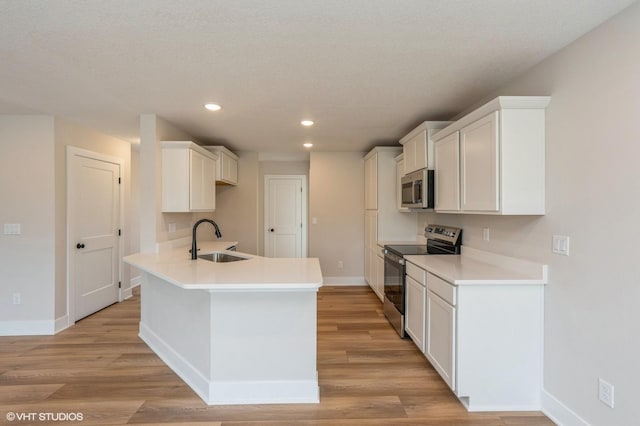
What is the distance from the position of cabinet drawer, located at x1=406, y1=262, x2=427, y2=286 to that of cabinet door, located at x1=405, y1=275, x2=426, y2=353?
1.4 inches

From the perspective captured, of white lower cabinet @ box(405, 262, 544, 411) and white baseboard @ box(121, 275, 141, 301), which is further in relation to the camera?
white baseboard @ box(121, 275, 141, 301)

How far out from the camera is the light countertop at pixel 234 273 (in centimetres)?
202

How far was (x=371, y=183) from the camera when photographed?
5.06 metres

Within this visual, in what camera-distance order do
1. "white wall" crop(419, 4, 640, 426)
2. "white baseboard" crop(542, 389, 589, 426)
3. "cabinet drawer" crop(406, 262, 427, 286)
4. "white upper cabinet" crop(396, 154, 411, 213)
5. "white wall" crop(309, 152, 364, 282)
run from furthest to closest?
"white wall" crop(309, 152, 364, 282) < "white upper cabinet" crop(396, 154, 411, 213) < "cabinet drawer" crop(406, 262, 427, 286) < "white baseboard" crop(542, 389, 589, 426) < "white wall" crop(419, 4, 640, 426)

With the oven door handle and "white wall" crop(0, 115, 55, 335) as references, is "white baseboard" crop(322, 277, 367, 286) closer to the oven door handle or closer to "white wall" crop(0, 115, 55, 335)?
the oven door handle

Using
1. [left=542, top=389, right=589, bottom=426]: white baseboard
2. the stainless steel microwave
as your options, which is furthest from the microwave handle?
[left=542, top=389, right=589, bottom=426]: white baseboard

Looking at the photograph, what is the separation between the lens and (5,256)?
350cm

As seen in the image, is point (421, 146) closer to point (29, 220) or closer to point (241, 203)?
point (241, 203)

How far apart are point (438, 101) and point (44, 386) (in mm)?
4027

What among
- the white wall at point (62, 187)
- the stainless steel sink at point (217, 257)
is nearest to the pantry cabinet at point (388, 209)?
the stainless steel sink at point (217, 257)

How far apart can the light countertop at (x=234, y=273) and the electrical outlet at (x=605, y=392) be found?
5.35 ft

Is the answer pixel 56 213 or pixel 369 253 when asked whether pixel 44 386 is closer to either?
pixel 56 213

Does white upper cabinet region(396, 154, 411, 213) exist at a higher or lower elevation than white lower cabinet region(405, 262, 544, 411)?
higher

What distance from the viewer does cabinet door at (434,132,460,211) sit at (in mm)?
2811
